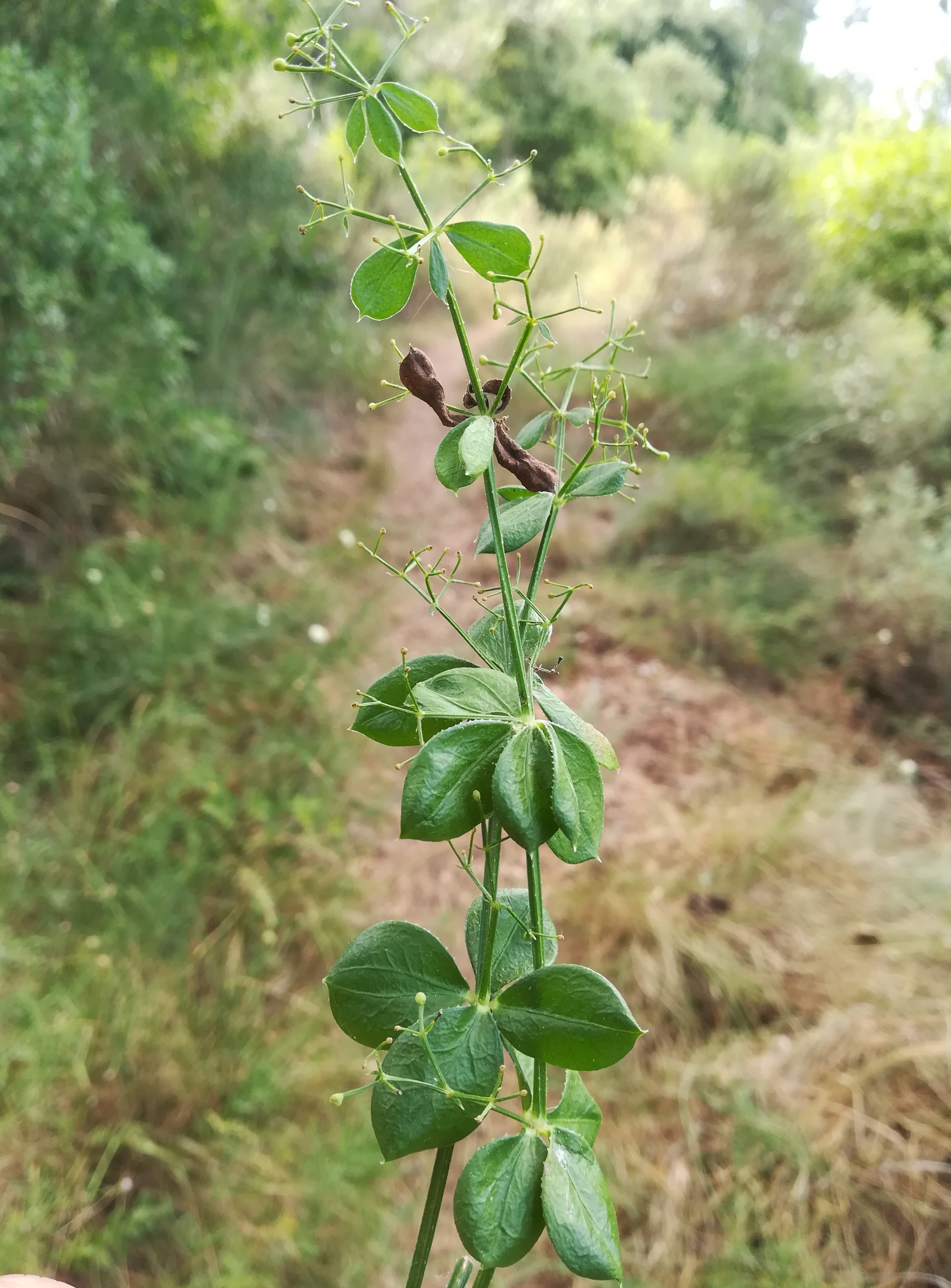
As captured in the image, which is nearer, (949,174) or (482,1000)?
(482,1000)

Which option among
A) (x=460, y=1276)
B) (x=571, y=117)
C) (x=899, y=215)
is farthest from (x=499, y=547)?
(x=571, y=117)

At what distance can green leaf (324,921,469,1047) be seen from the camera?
10.4 inches

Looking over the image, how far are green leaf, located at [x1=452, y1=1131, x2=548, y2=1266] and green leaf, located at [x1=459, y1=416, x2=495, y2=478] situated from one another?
0.67ft

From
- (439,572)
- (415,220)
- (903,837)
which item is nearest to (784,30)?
(415,220)

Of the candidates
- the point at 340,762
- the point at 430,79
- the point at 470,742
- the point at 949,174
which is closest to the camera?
the point at 470,742

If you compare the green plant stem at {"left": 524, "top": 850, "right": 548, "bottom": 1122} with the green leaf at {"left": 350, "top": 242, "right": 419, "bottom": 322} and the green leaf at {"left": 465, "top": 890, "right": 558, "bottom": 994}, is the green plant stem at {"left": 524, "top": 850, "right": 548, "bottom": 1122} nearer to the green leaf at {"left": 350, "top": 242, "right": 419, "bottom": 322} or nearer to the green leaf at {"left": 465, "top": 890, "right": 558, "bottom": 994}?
the green leaf at {"left": 465, "top": 890, "right": 558, "bottom": 994}

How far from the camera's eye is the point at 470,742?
237mm

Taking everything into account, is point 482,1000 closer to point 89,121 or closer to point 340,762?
point 340,762

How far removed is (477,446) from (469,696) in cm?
8

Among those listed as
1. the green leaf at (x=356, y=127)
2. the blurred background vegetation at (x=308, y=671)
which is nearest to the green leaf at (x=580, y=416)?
the green leaf at (x=356, y=127)

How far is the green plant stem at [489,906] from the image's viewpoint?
0.78 feet

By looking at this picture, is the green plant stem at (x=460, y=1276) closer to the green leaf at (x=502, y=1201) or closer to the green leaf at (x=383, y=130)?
the green leaf at (x=502, y=1201)

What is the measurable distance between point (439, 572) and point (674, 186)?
4749 millimetres

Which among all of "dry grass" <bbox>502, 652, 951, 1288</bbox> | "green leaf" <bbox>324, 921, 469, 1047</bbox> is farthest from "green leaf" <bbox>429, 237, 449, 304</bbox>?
"dry grass" <bbox>502, 652, 951, 1288</bbox>
